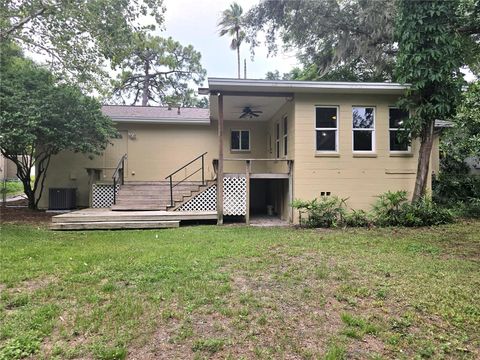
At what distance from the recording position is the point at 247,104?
34.5ft

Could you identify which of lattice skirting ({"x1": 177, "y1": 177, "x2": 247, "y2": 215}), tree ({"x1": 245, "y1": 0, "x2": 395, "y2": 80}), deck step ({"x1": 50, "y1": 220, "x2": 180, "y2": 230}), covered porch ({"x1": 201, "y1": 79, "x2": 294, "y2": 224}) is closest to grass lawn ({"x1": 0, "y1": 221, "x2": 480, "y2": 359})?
deck step ({"x1": 50, "y1": 220, "x2": 180, "y2": 230})

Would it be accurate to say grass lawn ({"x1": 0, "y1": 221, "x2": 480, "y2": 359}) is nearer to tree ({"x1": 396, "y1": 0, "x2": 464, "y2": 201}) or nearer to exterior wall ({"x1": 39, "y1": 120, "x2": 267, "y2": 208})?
tree ({"x1": 396, "y1": 0, "x2": 464, "y2": 201})

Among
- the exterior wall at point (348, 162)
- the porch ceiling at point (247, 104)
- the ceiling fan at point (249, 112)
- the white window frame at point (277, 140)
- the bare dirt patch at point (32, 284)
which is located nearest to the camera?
the bare dirt patch at point (32, 284)

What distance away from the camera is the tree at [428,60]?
27.0ft

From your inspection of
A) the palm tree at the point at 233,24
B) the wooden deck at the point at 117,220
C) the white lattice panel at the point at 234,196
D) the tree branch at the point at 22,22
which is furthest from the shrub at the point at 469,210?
the palm tree at the point at 233,24

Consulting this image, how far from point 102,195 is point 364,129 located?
337 inches

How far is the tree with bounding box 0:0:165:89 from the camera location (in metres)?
9.35

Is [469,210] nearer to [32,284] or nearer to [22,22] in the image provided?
[32,284]

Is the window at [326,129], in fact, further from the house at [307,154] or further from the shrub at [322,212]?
the shrub at [322,212]

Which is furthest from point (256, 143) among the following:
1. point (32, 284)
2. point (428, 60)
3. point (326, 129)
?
point (32, 284)

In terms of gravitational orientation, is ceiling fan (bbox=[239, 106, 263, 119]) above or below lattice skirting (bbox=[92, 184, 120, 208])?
above

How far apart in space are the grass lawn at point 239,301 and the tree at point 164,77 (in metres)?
24.0

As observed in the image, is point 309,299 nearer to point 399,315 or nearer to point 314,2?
point 399,315

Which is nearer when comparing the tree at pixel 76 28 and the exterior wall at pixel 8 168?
the tree at pixel 76 28
